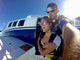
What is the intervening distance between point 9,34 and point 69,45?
7.72 metres

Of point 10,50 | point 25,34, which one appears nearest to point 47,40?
point 10,50

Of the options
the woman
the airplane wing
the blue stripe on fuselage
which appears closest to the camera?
the woman

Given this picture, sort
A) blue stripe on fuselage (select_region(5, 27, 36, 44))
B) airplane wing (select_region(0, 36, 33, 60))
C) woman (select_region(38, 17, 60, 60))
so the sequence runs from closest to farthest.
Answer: woman (select_region(38, 17, 60, 60)), airplane wing (select_region(0, 36, 33, 60)), blue stripe on fuselage (select_region(5, 27, 36, 44))

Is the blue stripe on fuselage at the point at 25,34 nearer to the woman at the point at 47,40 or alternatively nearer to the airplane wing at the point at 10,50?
the airplane wing at the point at 10,50

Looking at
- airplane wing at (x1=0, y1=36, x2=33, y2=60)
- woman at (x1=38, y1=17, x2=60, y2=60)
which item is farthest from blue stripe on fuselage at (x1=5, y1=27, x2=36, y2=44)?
woman at (x1=38, y1=17, x2=60, y2=60)

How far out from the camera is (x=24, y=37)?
20.8 ft

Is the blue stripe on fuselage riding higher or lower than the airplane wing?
higher

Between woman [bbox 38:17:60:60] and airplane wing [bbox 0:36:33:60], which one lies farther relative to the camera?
airplane wing [bbox 0:36:33:60]

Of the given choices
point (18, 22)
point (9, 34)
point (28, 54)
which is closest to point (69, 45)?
point (28, 54)

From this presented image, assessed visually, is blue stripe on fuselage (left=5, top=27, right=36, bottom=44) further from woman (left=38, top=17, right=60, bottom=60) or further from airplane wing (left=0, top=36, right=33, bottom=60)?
woman (left=38, top=17, right=60, bottom=60)

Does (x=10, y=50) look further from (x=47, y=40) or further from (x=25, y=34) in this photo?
(x=47, y=40)

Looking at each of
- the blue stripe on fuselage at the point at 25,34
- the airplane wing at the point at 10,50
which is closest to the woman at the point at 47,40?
the airplane wing at the point at 10,50

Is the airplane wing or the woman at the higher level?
the woman

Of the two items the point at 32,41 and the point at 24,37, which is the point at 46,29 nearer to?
the point at 32,41
